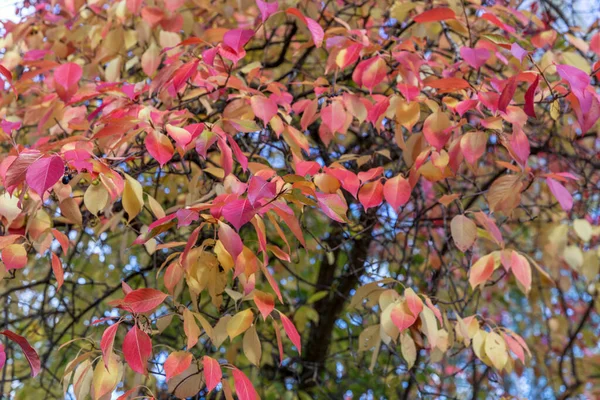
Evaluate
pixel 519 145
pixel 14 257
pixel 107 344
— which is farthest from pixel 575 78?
pixel 14 257

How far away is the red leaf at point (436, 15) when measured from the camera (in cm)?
142

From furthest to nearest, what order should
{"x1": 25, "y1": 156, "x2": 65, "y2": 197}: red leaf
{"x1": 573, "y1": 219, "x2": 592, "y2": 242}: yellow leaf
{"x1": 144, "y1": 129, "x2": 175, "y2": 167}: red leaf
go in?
{"x1": 573, "y1": 219, "x2": 592, "y2": 242}: yellow leaf → {"x1": 144, "y1": 129, "x2": 175, "y2": 167}: red leaf → {"x1": 25, "y1": 156, "x2": 65, "y2": 197}: red leaf

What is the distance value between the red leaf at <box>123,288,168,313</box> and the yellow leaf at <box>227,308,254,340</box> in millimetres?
145

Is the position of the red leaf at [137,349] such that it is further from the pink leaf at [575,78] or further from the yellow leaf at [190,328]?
the pink leaf at [575,78]

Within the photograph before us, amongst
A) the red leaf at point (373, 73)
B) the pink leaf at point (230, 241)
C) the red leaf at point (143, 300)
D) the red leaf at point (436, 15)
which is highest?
the red leaf at point (436, 15)

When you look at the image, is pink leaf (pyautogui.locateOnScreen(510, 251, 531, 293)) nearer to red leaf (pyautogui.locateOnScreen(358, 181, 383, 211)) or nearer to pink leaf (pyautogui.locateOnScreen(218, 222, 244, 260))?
red leaf (pyautogui.locateOnScreen(358, 181, 383, 211))

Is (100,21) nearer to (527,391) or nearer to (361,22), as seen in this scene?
(361,22)

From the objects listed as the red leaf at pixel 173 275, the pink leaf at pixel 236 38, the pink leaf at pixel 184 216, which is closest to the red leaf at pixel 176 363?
the red leaf at pixel 173 275

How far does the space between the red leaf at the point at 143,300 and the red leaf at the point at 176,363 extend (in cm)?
9

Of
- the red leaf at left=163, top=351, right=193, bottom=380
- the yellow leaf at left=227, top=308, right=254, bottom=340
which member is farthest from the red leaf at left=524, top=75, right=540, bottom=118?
the red leaf at left=163, top=351, right=193, bottom=380

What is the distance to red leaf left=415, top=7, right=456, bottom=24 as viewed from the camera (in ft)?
4.66

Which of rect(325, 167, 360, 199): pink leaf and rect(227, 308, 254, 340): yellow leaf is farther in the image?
rect(325, 167, 360, 199): pink leaf

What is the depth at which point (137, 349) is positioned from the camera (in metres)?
1.06

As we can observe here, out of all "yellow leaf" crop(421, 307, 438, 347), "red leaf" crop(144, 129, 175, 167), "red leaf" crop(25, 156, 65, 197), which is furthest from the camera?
"yellow leaf" crop(421, 307, 438, 347)
